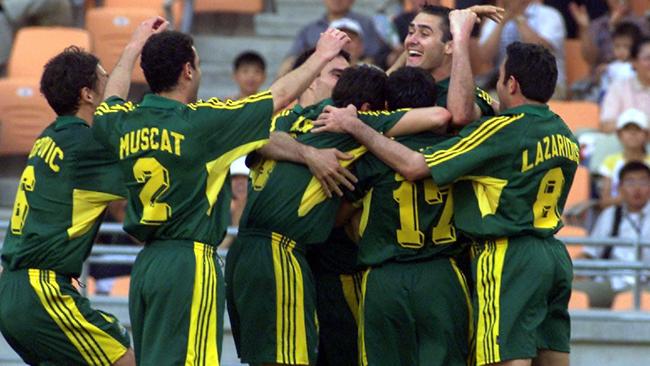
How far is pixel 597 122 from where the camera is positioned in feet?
45.9

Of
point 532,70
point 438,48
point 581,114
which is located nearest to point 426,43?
point 438,48

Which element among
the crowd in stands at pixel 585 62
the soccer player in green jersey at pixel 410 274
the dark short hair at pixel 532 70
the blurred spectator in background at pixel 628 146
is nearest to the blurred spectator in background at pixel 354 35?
the crowd in stands at pixel 585 62

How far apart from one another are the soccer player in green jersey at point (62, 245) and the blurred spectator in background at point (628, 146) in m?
5.26

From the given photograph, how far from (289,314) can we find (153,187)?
102 centimetres

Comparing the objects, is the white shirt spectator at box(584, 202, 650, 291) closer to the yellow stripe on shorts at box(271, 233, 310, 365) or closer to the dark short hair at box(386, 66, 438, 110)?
the dark short hair at box(386, 66, 438, 110)

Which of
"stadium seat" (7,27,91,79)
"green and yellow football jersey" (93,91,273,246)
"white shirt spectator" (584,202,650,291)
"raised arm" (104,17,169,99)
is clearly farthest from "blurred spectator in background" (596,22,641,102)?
"green and yellow football jersey" (93,91,273,246)

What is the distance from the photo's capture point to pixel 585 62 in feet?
50.5

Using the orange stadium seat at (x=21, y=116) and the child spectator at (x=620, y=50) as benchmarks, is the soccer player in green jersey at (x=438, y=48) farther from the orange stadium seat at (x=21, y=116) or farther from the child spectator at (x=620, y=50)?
the child spectator at (x=620, y=50)

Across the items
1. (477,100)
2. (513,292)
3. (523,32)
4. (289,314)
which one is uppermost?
(523,32)

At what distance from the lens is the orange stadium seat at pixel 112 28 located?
14.5 meters

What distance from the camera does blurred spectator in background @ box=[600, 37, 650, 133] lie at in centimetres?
1370

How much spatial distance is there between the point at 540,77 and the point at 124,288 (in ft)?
13.8

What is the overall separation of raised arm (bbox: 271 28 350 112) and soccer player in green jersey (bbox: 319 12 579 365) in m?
0.25

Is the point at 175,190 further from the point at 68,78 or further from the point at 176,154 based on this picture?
the point at 68,78
